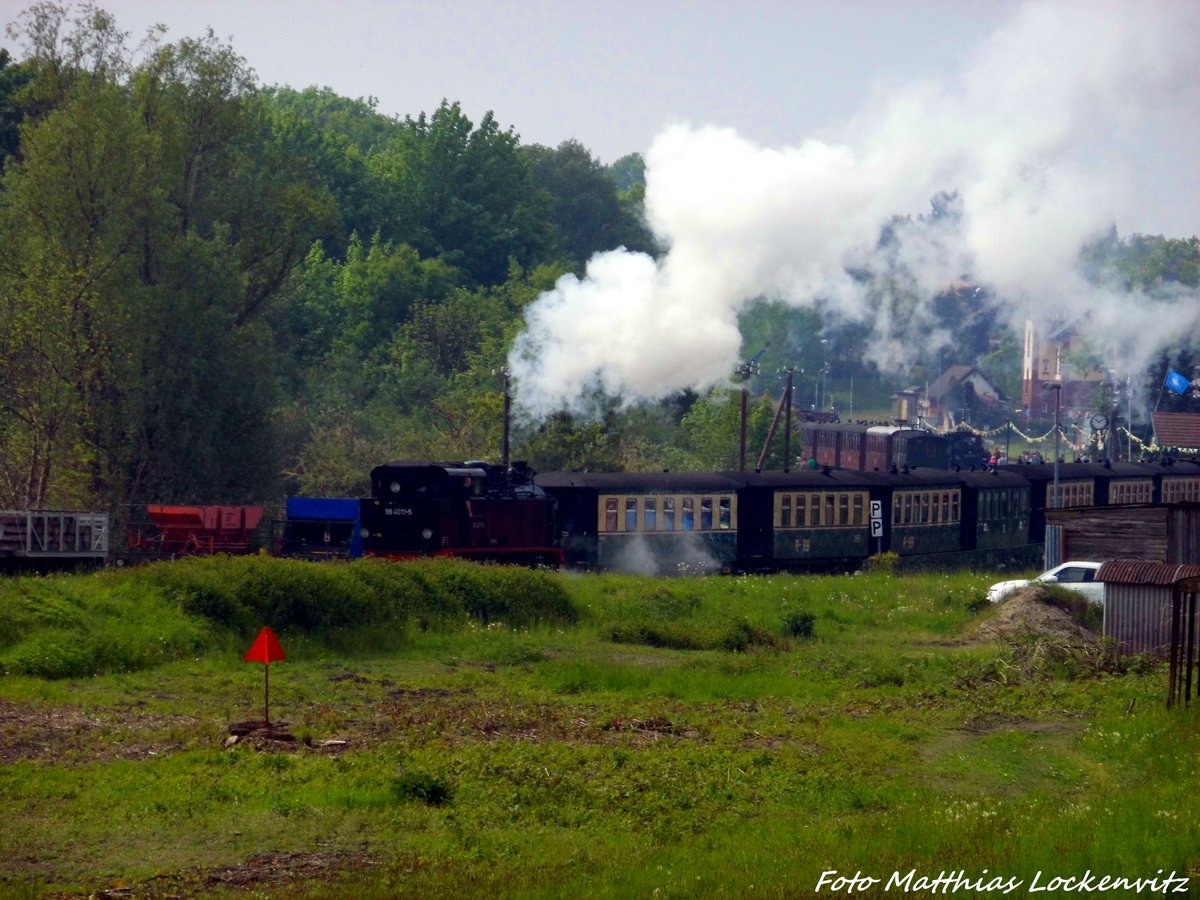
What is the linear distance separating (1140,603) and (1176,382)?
52.4 metres

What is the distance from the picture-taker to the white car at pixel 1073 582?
2881 centimetres

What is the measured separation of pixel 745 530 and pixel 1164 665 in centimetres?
1617

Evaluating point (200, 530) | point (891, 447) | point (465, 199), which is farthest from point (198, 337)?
point (465, 199)

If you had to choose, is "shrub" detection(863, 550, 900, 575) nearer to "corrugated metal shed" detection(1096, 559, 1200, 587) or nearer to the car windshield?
the car windshield

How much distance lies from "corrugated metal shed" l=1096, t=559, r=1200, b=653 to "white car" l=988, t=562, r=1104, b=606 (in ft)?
7.69

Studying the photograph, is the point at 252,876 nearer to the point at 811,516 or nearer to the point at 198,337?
the point at 811,516

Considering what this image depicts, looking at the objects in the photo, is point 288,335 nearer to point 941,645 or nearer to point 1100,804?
point 941,645

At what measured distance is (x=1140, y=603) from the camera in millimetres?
25500

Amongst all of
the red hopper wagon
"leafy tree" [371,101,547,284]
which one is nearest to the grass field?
the red hopper wagon

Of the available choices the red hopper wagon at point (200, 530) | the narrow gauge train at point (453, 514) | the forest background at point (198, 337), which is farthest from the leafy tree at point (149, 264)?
the narrow gauge train at point (453, 514)

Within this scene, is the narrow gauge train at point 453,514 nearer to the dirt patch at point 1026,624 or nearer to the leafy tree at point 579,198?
the dirt patch at point 1026,624

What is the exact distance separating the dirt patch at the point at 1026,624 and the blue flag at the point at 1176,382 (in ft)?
159

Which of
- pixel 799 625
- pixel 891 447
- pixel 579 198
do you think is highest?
pixel 579 198

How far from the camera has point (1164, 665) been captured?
24516 mm
